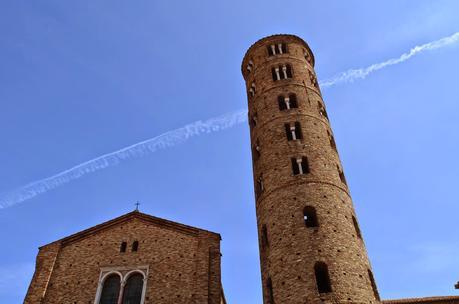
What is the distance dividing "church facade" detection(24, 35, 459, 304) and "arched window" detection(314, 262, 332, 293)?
0.03 meters

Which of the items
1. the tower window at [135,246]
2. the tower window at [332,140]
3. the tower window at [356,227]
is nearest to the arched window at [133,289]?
the tower window at [135,246]

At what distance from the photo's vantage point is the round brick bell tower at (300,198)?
42.5 ft

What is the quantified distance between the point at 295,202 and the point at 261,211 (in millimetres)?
1758

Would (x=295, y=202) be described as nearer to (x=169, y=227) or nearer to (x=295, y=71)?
(x=169, y=227)

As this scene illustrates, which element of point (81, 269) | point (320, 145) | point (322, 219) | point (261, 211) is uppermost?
point (320, 145)

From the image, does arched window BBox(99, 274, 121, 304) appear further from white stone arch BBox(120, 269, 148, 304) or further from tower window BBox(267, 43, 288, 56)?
tower window BBox(267, 43, 288, 56)

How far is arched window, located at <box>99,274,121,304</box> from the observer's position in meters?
14.1

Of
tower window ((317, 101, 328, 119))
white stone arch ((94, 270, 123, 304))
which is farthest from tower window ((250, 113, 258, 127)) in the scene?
white stone arch ((94, 270, 123, 304))

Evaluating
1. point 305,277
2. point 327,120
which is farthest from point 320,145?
point 305,277

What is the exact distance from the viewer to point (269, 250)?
48.0 feet

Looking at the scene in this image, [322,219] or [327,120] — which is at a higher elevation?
[327,120]

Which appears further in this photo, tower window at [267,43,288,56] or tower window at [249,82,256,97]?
tower window at [267,43,288,56]

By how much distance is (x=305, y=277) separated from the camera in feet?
42.1

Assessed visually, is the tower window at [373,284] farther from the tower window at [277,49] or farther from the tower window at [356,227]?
the tower window at [277,49]
